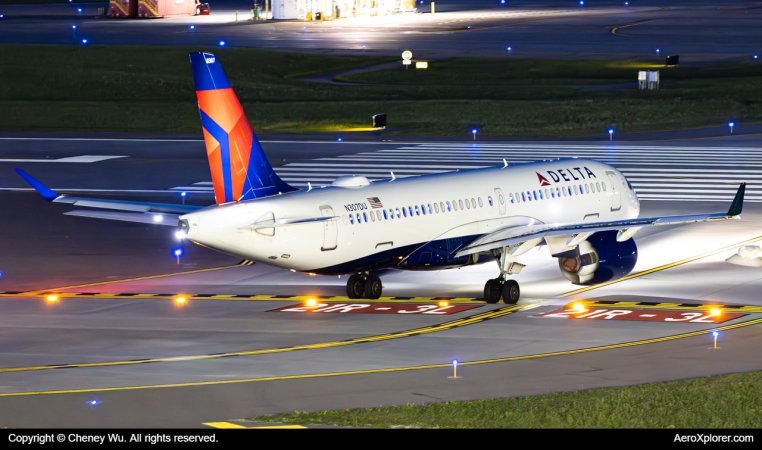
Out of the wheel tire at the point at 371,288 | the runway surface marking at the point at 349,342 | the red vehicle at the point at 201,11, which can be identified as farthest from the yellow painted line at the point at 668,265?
the red vehicle at the point at 201,11

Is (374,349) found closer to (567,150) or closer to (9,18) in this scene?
(567,150)

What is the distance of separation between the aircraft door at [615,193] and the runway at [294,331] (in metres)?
2.27

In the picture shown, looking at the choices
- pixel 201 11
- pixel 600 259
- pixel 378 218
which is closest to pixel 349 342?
pixel 378 218

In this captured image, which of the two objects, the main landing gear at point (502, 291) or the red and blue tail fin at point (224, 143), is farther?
the main landing gear at point (502, 291)

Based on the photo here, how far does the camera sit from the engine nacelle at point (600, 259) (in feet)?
115

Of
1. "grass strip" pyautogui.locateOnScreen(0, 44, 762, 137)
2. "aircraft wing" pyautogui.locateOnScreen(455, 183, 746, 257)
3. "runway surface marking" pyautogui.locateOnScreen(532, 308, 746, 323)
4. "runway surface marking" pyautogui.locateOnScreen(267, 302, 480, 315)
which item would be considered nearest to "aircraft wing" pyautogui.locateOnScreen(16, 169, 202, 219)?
"runway surface marking" pyautogui.locateOnScreen(267, 302, 480, 315)

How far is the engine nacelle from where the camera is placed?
115 feet

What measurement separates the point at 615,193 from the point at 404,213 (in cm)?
1051

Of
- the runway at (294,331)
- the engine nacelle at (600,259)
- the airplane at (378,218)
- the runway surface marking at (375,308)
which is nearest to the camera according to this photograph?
the runway at (294,331)

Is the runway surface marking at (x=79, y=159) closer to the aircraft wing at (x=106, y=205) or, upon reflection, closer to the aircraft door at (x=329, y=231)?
the aircraft wing at (x=106, y=205)

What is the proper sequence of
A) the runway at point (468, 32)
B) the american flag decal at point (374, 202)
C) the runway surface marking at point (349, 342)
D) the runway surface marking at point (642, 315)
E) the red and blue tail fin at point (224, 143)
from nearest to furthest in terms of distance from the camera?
1. the runway surface marking at point (349, 342)
2. the runway surface marking at point (642, 315)
3. the red and blue tail fin at point (224, 143)
4. the american flag decal at point (374, 202)
5. the runway at point (468, 32)

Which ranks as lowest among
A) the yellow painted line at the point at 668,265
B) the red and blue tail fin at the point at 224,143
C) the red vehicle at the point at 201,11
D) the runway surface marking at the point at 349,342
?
the yellow painted line at the point at 668,265

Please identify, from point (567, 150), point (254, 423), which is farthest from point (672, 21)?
point (254, 423)

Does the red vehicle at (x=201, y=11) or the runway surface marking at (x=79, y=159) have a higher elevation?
the red vehicle at (x=201, y=11)
